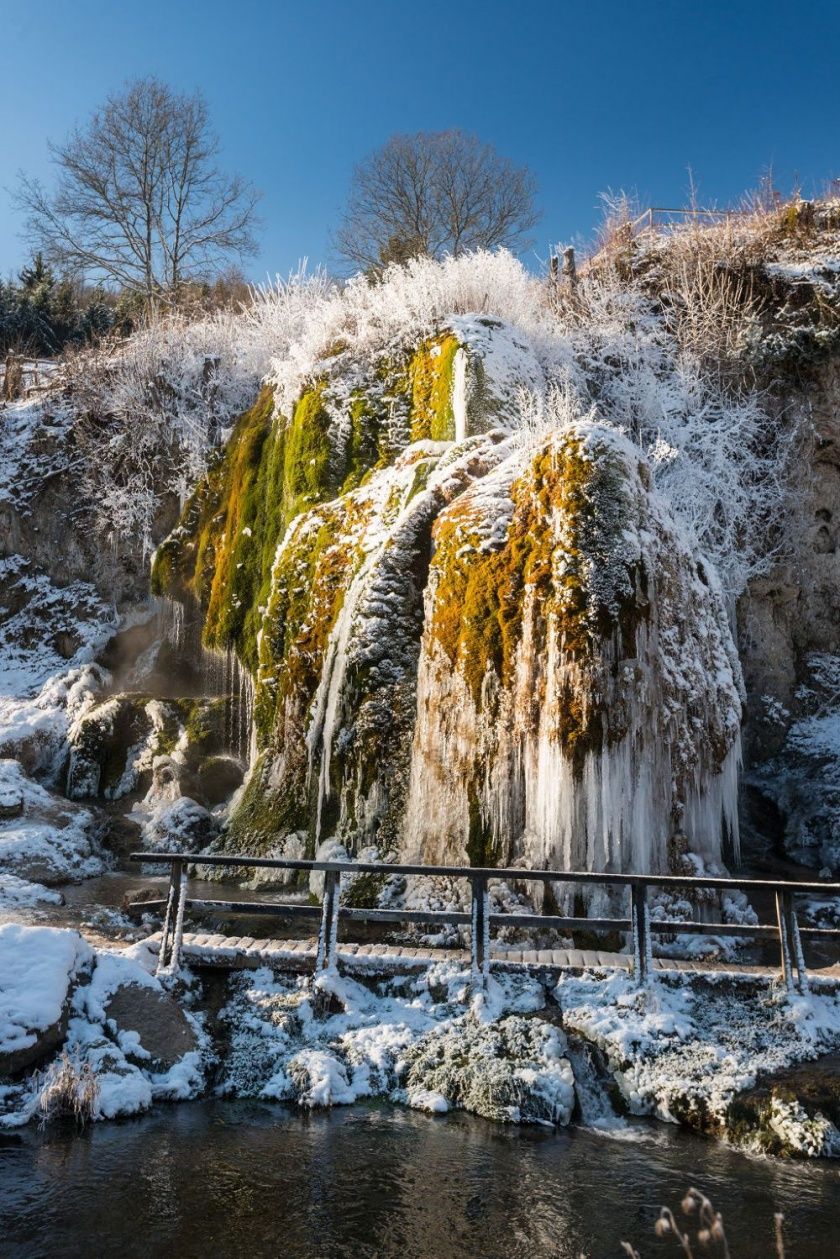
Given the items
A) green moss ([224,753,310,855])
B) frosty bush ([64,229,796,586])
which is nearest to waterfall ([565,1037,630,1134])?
green moss ([224,753,310,855])

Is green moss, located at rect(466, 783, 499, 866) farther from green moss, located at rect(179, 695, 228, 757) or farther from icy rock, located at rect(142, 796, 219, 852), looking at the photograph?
green moss, located at rect(179, 695, 228, 757)

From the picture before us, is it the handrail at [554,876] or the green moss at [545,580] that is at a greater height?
the green moss at [545,580]

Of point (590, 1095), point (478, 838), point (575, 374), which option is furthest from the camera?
point (575, 374)

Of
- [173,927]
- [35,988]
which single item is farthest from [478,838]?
[35,988]

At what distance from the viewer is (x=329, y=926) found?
6855 mm

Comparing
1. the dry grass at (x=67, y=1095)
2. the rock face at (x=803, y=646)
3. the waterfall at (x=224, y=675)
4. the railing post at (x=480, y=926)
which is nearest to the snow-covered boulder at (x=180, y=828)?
the waterfall at (x=224, y=675)

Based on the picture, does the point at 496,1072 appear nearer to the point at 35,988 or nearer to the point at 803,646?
the point at 35,988

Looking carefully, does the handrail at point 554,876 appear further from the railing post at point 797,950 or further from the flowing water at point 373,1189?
the flowing water at point 373,1189

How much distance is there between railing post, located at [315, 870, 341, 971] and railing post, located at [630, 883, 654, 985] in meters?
2.14

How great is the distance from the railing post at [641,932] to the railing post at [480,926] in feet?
3.41

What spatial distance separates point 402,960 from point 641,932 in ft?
5.73

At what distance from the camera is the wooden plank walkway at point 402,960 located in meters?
6.66

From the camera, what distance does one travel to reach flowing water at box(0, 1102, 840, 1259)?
4.21 metres

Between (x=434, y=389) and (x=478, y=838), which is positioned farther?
(x=434, y=389)
